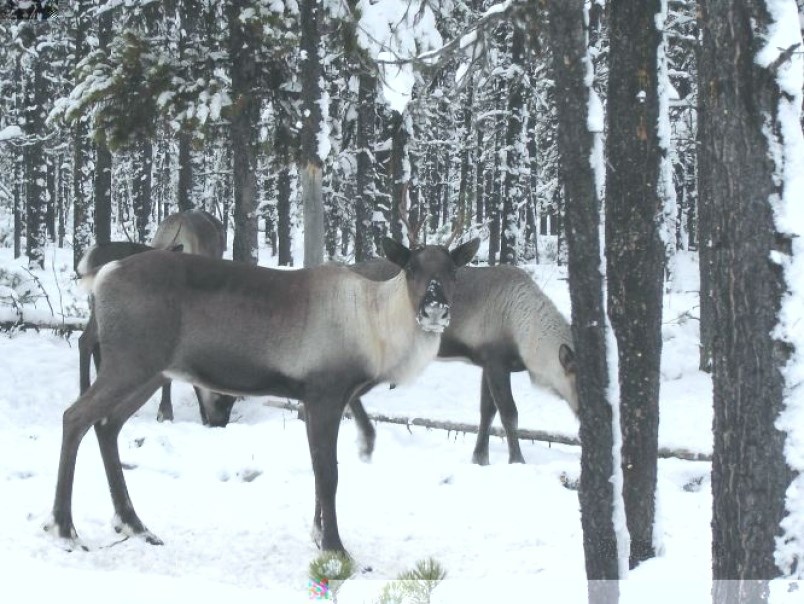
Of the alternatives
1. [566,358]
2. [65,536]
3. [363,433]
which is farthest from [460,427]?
[65,536]

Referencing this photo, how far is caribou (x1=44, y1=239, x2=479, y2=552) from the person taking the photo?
6039mm

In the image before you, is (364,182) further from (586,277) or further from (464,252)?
(586,277)

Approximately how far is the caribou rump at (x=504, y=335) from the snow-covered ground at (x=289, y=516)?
60cm

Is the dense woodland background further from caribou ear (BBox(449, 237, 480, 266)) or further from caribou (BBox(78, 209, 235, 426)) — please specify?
caribou (BBox(78, 209, 235, 426))

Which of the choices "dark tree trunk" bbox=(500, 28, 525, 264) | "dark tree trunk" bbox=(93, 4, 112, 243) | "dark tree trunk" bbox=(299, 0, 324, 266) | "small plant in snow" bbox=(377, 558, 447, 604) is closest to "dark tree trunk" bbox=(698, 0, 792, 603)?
"small plant in snow" bbox=(377, 558, 447, 604)

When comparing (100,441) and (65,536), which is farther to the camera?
(100,441)

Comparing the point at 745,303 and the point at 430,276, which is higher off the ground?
the point at 430,276

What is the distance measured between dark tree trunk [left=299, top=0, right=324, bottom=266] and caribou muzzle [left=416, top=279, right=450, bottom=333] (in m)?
5.83

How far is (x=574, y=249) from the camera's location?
4.12 m

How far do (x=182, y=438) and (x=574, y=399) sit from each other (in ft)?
12.2

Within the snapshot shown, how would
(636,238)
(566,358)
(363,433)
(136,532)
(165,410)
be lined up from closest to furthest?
(636,238), (136,532), (363,433), (566,358), (165,410)

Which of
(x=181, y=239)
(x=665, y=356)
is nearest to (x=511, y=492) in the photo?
(x=181, y=239)

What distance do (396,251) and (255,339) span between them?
1.17 metres

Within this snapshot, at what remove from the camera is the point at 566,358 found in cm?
855
